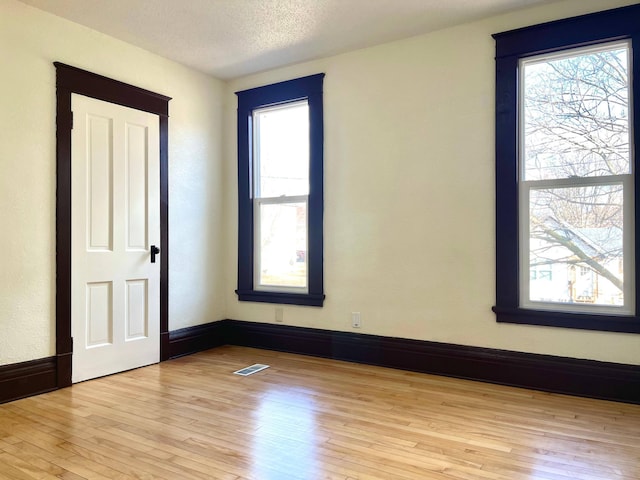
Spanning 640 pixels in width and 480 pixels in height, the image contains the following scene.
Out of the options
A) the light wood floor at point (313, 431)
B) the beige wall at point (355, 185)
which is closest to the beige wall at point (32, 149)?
the beige wall at point (355, 185)

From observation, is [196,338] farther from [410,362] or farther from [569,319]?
[569,319]

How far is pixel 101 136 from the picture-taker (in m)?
3.59

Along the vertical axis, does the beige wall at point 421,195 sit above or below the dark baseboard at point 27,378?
above

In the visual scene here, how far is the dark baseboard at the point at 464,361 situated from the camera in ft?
9.88

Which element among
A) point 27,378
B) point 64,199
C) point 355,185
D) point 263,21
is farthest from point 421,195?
point 27,378

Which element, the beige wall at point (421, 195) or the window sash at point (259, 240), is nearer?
the beige wall at point (421, 195)

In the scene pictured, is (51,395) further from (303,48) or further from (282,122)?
(303,48)

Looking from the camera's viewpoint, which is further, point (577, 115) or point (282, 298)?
point (282, 298)

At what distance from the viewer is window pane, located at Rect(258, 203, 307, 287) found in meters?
4.36

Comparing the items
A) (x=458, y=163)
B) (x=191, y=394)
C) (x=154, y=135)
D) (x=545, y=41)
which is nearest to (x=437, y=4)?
(x=545, y=41)

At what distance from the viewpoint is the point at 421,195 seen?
3.69 m

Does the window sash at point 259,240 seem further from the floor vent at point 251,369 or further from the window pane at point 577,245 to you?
the window pane at point 577,245

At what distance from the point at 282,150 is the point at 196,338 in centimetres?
200

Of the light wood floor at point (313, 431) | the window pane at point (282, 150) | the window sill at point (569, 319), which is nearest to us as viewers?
the light wood floor at point (313, 431)
